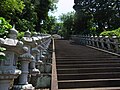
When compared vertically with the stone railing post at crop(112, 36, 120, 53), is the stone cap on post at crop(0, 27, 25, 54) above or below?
below

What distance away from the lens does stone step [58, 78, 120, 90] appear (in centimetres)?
660

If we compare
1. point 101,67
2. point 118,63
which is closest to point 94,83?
point 101,67

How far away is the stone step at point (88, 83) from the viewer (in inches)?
260

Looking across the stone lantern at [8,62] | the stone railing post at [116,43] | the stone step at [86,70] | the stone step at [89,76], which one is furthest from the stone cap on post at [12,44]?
the stone railing post at [116,43]

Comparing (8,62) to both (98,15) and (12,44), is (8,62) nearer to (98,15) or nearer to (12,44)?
(12,44)

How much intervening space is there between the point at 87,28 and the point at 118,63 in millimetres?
33997

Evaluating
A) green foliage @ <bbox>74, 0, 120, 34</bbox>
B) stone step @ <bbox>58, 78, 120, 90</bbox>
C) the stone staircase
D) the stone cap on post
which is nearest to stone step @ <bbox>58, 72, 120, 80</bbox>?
the stone staircase

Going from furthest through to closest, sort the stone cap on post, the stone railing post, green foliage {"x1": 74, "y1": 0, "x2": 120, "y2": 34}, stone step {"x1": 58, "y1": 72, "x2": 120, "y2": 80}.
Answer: green foliage {"x1": 74, "y1": 0, "x2": 120, "y2": 34} → the stone railing post → stone step {"x1": 58, "y1": 72, "x2": 120, "y2": 80} → the stone cap on post

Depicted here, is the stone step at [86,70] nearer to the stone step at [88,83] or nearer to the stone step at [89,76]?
the stone step at [89,76]

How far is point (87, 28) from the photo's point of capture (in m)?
43.1

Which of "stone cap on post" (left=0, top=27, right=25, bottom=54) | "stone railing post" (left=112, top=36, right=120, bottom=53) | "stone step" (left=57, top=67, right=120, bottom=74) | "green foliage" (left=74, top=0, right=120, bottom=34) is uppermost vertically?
"green foliage" (left=74, top=0, right=120, bottom=34)

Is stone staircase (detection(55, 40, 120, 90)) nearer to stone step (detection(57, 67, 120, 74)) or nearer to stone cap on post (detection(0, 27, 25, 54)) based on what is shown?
stone step (detection(57, 67, 120, 74))

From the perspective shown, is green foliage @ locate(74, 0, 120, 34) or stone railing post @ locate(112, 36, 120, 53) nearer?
stone railing post @ locate(112, 36, 120, 53)

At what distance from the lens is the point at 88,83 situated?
6.72 m
